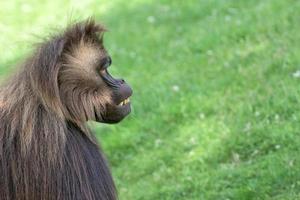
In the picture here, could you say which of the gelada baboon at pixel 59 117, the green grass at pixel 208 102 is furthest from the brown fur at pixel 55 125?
the green grass at pixel 208 102

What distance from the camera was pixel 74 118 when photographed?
477 centimetres

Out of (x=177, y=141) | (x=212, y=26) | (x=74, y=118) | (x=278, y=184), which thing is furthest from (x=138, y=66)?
(x=74, y=118)

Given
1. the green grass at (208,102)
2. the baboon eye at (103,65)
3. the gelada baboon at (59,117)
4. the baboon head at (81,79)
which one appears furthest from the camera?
the green grass at (208,102)

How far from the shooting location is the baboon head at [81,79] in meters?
4.73

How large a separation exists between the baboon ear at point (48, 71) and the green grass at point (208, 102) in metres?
0.37

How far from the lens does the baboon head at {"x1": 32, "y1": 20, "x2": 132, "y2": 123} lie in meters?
4.73

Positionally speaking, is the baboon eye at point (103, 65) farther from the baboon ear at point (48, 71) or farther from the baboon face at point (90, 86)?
the baboon ear at point (48, 71)

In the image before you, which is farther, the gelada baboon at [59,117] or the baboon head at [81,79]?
the baboon head at [81,79]

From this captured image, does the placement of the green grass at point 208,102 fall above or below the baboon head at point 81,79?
below

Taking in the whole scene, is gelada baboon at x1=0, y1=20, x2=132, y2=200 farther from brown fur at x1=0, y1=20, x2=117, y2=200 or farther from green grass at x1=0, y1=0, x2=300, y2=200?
green grass at x1=0, y1=0, x2=300, y2=200

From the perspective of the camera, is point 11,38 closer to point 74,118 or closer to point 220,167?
point 220,167

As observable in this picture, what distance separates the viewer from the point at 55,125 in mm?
4645

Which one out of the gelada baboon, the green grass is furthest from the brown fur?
the green grass

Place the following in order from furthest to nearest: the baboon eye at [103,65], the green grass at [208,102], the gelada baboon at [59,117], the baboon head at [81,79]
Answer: the green grass at [208,102]
the baboon eye at [103,65]
the baboon head at [81,79]
the gelada baboon at [59,117]
